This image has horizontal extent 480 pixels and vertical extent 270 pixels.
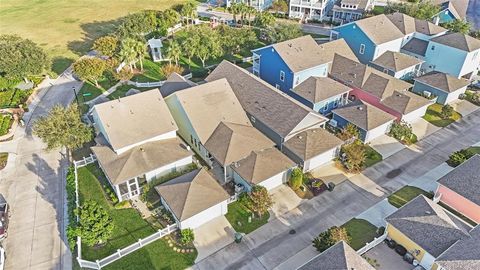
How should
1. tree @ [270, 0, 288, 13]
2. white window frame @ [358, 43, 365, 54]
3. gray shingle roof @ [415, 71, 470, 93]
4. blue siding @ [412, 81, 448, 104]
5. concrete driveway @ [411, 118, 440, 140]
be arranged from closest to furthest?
concrete driveway @ [411, 118, 440, 140] < gray shingle roof @ [415, 71, 470, 93] < blue siding @ [412, 81, 448, 104] < white window frame @ [358, 43, 365, 54] < tree @ [270, 0, 288, 13]

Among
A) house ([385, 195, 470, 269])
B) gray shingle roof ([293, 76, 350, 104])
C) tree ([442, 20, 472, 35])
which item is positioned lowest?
house ([385, 195, 470, 269])

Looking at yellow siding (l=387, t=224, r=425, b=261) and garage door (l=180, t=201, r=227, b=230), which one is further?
garage door (l=180, t=201, r=227, b=230)

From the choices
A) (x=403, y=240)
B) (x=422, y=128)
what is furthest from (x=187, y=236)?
(x=422, y=128)

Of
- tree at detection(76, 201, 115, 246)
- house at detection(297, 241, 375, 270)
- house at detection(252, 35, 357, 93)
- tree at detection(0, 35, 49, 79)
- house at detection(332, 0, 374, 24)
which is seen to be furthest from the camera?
house at detection(332, 0, 374, 24)

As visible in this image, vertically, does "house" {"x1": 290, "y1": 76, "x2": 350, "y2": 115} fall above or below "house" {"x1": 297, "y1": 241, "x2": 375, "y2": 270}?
above

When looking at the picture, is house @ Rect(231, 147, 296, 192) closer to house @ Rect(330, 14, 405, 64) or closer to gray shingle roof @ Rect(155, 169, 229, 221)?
gray shingle roof @ Rect(155, 169, 229, 221)

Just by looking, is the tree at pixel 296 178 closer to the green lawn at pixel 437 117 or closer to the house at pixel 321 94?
the house at pixel 321 94

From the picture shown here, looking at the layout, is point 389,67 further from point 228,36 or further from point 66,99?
point 66,99

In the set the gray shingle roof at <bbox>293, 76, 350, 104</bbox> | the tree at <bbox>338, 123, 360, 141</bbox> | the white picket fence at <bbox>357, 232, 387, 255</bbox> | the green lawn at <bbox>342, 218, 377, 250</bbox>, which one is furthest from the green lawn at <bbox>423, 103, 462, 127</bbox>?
the white picket fence at <bbox>357, 232, 387, 255</bbox>
